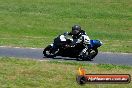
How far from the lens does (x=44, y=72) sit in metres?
15.9

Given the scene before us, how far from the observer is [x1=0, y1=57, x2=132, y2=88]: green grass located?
1413cm

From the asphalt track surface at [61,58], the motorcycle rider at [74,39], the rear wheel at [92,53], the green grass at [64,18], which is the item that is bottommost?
the green grass at [64,18]

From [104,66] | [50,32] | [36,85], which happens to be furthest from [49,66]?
[50,32]

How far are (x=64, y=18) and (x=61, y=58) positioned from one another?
1022 inches

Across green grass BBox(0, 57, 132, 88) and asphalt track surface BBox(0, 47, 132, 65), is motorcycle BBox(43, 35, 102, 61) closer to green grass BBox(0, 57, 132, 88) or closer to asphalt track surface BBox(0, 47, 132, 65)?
asphalt track surface BBox(0, 47, 132, 65)

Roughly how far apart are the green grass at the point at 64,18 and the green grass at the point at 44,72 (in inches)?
631

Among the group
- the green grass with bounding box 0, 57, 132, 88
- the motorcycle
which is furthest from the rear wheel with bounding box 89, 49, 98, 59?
the green grass with bounding box 0, 57, 132, 88

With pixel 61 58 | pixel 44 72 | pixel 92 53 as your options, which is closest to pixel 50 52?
pixel 61 58

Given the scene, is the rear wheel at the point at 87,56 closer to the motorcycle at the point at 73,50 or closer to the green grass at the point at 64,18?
the motorcycle at the point at 73,50

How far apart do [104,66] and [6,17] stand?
2814 cm

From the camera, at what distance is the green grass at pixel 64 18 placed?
38.2 m

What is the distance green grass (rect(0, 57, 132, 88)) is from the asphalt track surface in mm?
1973

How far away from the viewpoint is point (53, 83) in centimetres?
1430

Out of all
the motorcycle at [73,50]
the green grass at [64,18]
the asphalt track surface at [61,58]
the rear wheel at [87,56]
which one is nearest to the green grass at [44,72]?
the asphalt track surface at [61,58]
